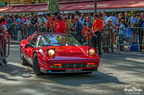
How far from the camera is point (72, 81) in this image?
867 cm

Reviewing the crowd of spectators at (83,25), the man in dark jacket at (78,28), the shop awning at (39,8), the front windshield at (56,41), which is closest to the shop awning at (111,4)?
the shop awning at (39,8)

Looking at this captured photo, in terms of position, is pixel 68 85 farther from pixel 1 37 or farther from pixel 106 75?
pixel 1 37

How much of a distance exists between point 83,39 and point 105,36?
1071mm

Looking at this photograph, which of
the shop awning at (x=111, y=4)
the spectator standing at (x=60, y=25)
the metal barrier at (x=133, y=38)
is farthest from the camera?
the shop awning at (x=111, y=4)

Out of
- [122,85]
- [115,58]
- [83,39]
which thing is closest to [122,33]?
[83,39]

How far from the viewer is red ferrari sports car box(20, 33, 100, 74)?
8953mm

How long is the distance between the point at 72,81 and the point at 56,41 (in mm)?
1980

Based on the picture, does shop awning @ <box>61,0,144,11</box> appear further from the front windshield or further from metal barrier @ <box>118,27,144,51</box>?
the front windshield

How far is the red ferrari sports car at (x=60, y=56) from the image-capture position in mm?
8953

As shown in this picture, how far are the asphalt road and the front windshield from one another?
1.00m

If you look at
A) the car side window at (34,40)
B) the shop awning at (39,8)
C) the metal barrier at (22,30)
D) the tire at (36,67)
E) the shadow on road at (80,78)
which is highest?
the car side window at (34,40)

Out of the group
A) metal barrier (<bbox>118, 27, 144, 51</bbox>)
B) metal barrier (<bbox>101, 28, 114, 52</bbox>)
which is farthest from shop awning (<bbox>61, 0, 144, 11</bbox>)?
A: metal barrier (<bbox>101, 28, 114, 52</bbox>)

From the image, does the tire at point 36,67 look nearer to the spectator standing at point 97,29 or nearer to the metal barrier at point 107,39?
the spectator standing at point 97,29

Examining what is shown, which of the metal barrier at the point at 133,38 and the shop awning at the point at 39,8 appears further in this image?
the shop awning at the point at 39,8
